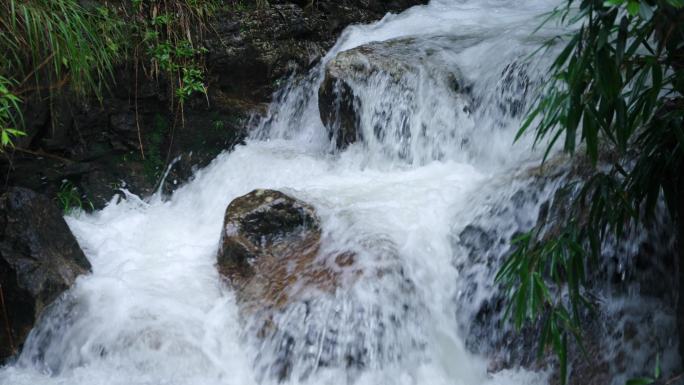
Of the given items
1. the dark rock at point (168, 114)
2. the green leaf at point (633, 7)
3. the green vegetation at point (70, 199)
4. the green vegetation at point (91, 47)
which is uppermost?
the green leaf at point (633, 7)

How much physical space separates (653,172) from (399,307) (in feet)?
4.84

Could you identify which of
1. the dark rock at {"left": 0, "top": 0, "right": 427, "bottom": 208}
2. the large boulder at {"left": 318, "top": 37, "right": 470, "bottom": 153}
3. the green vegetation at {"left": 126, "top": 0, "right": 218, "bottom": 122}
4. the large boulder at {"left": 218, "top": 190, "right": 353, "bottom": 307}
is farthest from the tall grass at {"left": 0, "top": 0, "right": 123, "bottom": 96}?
the large boulder at {"left": 318, "top": 37, "right": 470, "bottom": 153}

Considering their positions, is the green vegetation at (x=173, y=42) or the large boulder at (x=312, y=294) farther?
the green vegetation at (x=173, y=42)

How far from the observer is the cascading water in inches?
124

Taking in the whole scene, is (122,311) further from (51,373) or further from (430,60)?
(430,60)

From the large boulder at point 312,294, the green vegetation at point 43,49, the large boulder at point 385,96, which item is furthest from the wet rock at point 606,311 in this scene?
the green vegetation at point 43,49

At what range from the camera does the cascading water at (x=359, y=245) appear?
316 centimetres

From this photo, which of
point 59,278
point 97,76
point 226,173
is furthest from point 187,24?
point 59,278

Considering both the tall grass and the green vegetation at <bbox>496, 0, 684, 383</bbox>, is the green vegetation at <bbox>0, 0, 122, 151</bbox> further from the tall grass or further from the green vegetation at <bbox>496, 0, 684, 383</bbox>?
the green vegetation at <bbox>496, 0, 684, 383</bbox>

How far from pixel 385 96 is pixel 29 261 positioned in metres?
2.71

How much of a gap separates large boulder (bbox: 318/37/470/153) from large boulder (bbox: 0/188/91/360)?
7.19ft

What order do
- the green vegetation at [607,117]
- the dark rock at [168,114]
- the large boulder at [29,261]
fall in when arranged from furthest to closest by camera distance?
the dark rock at [168,114], the large boulder at [29,261], the green vegetation at [607,117]

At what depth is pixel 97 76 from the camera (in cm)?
496

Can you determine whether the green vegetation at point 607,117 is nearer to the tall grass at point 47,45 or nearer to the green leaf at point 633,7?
the green leaf at point 633,7
